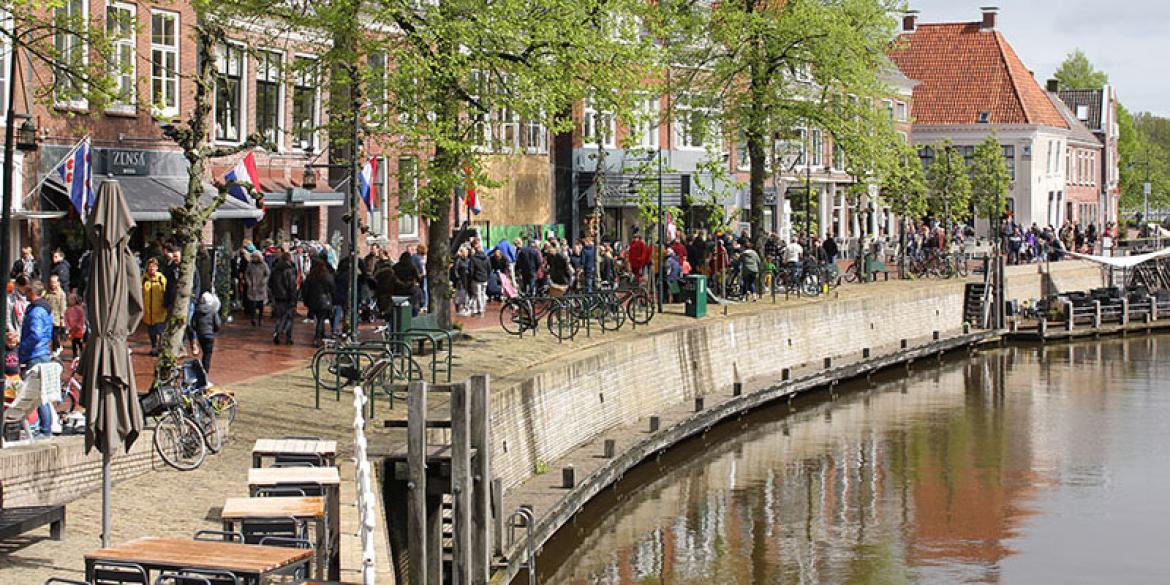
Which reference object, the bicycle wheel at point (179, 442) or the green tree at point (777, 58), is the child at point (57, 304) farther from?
the green tree at point (777, 58)

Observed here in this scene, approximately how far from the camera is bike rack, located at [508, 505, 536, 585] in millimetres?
19453

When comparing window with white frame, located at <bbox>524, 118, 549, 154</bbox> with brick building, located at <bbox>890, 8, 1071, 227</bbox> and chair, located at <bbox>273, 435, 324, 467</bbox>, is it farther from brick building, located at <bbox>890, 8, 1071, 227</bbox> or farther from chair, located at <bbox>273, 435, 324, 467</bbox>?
chair, located at <bbox>273, 435, 324, 467</bbox>

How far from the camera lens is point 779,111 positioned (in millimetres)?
41375

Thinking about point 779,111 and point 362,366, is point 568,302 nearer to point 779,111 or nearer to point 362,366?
point 362,366

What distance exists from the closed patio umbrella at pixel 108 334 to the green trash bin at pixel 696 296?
21.9 meters

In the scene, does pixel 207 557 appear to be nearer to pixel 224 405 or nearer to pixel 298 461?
pixel 298 461

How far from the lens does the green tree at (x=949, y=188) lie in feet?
203

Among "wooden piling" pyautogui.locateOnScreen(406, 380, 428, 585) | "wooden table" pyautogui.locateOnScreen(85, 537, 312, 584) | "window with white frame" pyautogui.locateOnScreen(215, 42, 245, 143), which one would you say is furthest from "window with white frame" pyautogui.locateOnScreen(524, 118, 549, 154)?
"wooden table" pyautogui.locateOnScreen(85, 537, 312, 584)

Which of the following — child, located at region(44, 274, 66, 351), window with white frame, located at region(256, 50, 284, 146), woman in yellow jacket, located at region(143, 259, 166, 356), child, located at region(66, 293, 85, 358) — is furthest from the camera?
window with white frame, located at region(256, 50, 284, 146)

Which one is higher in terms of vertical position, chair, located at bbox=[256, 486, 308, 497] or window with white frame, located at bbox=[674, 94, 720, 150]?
window with white frame, located at bbox=[674, 94, 720, 150]

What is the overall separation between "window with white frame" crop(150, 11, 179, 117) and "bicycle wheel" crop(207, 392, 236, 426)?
14.1 m

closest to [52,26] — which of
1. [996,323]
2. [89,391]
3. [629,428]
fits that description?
[89,391]

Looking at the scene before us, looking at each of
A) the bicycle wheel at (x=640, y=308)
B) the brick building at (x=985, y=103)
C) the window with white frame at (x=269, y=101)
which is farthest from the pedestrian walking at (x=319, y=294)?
the brick building at (x=985, y=103)

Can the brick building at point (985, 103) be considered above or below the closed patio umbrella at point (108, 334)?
above
